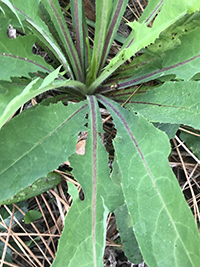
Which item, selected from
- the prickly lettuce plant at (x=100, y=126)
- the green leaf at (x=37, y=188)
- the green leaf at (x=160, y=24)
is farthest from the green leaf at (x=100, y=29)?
the green leaf at (x=37, y=188)

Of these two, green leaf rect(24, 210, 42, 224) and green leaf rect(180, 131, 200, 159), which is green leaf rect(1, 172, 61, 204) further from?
green leaf rect(180, 131, 200, 159)

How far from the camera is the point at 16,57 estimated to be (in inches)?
31.1

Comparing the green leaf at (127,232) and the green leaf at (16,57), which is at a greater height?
the green leaf at (16,57)

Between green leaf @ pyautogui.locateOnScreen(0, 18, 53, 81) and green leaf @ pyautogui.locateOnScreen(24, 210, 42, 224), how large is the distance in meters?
0.44

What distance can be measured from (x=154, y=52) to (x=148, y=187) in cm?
44

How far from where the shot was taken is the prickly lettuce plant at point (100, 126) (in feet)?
2.11

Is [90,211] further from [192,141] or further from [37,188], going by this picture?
[192,141]

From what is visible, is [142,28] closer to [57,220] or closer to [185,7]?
[185,7]

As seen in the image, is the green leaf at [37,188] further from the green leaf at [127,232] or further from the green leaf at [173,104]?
the green leaf at [173,104]

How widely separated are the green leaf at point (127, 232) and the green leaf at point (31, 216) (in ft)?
0.92

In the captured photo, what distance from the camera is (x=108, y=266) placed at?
959 mm

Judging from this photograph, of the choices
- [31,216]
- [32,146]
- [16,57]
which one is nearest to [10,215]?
[31,216]

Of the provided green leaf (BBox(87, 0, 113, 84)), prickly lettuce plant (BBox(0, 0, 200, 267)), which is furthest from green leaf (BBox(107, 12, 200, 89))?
green leaf (BBox(87, 0, 113, 84))

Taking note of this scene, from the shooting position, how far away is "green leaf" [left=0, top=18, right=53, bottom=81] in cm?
76
